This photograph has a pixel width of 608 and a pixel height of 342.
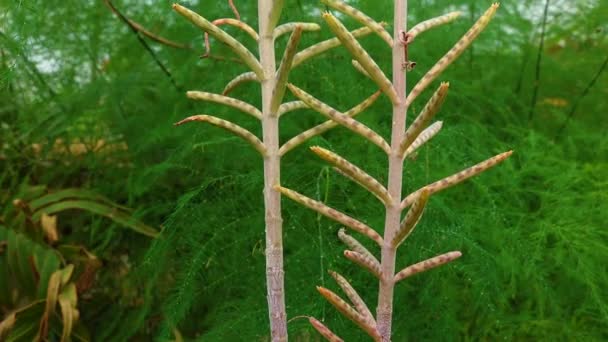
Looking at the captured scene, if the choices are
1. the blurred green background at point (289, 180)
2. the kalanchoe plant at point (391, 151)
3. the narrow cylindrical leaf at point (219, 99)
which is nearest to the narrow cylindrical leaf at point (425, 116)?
the kalanchoe plant at point (391, 151)

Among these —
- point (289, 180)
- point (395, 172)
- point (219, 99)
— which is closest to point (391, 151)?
point (395, 172)

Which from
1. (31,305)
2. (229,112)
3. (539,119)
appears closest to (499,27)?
(539,119)

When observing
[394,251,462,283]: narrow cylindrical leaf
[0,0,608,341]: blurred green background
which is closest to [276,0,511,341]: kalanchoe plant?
[394,251,462,283]: narrow cylindrical leaf

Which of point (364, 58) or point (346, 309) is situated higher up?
point (364, 58)

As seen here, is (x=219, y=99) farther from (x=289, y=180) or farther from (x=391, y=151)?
(x=289, y=180)

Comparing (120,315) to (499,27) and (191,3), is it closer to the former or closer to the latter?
(191,3)

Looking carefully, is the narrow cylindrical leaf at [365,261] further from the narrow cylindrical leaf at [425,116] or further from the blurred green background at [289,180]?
the blurred green background at [289,180]

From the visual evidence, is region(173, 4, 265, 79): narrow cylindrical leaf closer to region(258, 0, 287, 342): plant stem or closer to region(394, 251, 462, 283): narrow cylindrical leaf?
region(258, 0, 287, 342): plant stem
